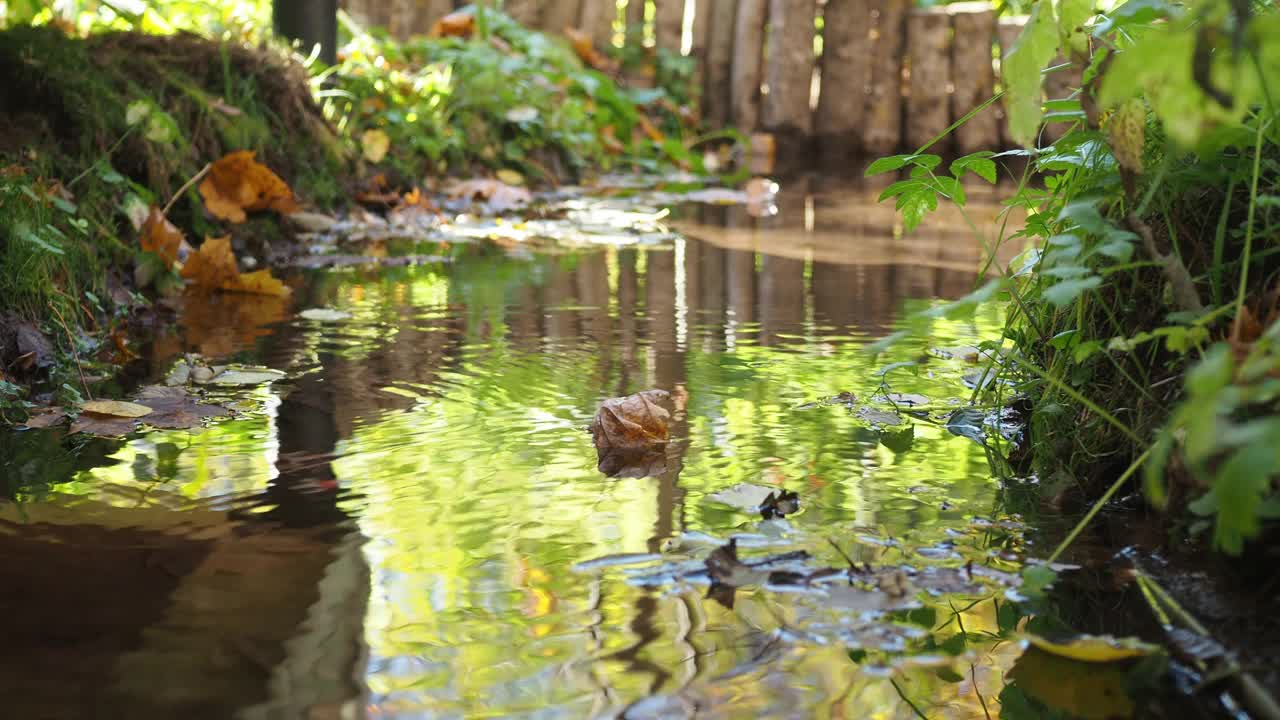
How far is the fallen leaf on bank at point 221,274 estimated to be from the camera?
3.31 m

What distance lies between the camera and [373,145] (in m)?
5.21

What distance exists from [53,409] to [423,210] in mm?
3057

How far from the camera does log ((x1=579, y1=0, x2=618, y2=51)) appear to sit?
982 centimetres

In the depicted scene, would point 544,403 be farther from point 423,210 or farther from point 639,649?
point 423,210

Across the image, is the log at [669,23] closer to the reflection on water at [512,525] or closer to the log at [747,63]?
the log at [747,63]

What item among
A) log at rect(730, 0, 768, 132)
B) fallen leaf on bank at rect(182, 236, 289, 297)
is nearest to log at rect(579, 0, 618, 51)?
log at rect(730, 0, 768, 132)

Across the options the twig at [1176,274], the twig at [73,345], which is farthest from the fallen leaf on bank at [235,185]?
the twig at [1176,274]

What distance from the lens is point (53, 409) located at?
6.94ft

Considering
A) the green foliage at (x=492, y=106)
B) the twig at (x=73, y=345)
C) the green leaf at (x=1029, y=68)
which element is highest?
the green foliage at (x=492, y=106)

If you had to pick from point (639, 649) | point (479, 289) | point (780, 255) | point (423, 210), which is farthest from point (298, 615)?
point (423, 210)

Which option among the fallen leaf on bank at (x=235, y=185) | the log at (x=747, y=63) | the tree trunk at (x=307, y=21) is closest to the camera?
the fallen leaf on bank at (x=235, y=185)

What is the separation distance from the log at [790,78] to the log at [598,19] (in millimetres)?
1228

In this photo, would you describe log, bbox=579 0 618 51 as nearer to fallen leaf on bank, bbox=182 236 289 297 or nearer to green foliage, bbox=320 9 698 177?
green foliage, bbox=320 9 698 177

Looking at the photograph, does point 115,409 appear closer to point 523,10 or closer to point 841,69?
point 841,69
